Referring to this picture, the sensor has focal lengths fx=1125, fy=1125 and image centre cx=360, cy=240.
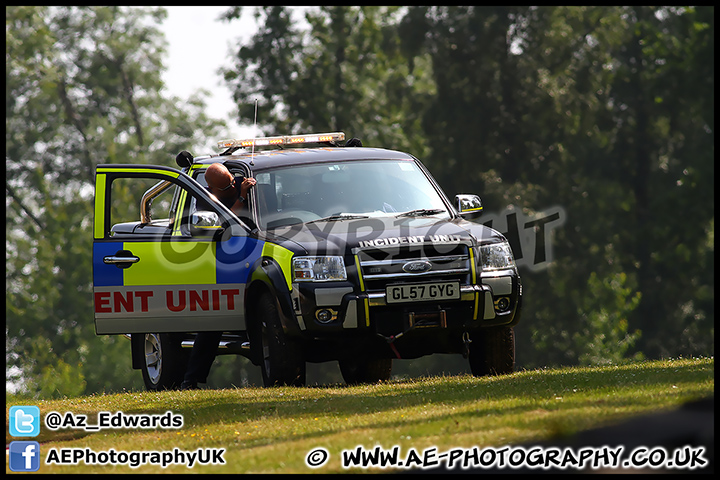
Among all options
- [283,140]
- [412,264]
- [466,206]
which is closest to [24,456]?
[412,264]

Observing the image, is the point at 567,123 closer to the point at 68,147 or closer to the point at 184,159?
the point at 68,147

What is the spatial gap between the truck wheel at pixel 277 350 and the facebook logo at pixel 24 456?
291 cm

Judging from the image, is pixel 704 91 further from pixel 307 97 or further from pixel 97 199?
pixel 97 199

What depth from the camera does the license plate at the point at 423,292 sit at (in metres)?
9.52

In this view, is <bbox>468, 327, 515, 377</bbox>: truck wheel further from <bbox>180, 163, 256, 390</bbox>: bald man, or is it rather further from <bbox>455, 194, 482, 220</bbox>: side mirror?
<bbox>180, 163, 256, 390</bbox>: bald man

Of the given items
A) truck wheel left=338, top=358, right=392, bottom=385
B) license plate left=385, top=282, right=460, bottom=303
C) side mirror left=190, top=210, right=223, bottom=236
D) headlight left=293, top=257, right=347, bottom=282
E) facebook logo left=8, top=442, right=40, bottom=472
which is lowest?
truck wheel left=338, top=358, right=392, bottom=385

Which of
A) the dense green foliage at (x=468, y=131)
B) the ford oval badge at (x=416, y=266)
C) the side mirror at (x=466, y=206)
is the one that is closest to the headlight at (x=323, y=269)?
the ford oval badge at (x=416, y=266)

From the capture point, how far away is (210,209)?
35.6 feet

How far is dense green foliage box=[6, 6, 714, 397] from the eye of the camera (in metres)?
38.4

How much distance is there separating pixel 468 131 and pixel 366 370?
87.4 feet

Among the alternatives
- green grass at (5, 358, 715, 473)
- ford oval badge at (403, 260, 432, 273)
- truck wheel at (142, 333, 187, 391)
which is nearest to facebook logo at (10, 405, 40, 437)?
green grass at (5, 358, 715, 473)

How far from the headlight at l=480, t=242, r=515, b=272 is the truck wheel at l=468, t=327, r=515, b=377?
2.23 ft

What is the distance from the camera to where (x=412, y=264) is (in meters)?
9.58
